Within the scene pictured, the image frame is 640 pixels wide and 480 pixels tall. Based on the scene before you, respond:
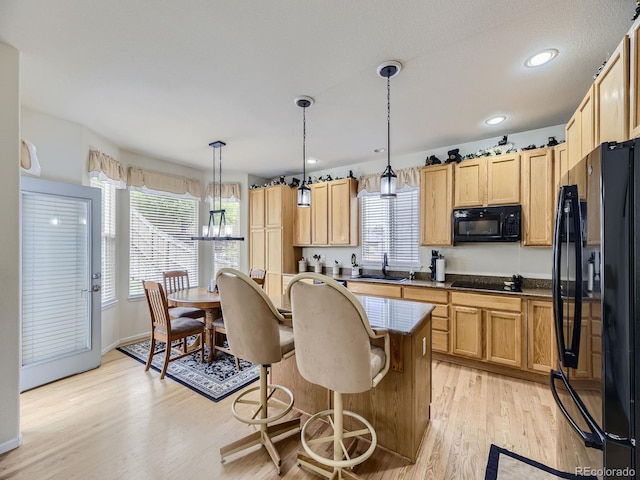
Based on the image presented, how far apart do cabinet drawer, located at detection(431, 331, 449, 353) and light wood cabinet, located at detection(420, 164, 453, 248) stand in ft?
3.83

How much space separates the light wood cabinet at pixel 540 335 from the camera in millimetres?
2844

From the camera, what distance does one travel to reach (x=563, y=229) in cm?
140

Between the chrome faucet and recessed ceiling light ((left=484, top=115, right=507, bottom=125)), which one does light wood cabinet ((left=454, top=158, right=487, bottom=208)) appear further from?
the chrome faucet

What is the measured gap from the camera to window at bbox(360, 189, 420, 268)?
4223 mm

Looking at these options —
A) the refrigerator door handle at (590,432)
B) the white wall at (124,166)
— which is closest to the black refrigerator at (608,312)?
the refrigerator door handle at (590,432)

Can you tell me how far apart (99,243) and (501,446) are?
4373 mm

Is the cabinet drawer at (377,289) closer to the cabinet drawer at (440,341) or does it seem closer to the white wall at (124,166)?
the cabinet drawer at (440,341)

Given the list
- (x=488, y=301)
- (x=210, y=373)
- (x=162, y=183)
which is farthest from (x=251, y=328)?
(x=162, y=183)

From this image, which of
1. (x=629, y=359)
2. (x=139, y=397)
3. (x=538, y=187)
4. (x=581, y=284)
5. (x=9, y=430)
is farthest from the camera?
(x=538, y=187)

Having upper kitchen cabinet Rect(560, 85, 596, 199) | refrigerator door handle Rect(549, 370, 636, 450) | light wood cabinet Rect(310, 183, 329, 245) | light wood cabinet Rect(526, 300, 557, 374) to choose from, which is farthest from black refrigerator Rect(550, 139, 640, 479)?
light wood cabinet Rect(310, 183, 329, 245)

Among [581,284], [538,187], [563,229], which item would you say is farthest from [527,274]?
[581,284]

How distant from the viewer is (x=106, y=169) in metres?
3.60

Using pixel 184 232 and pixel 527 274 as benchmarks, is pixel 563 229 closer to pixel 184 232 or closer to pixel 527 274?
pixel 527 274

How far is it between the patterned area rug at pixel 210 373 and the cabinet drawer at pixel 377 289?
171 centimetres
